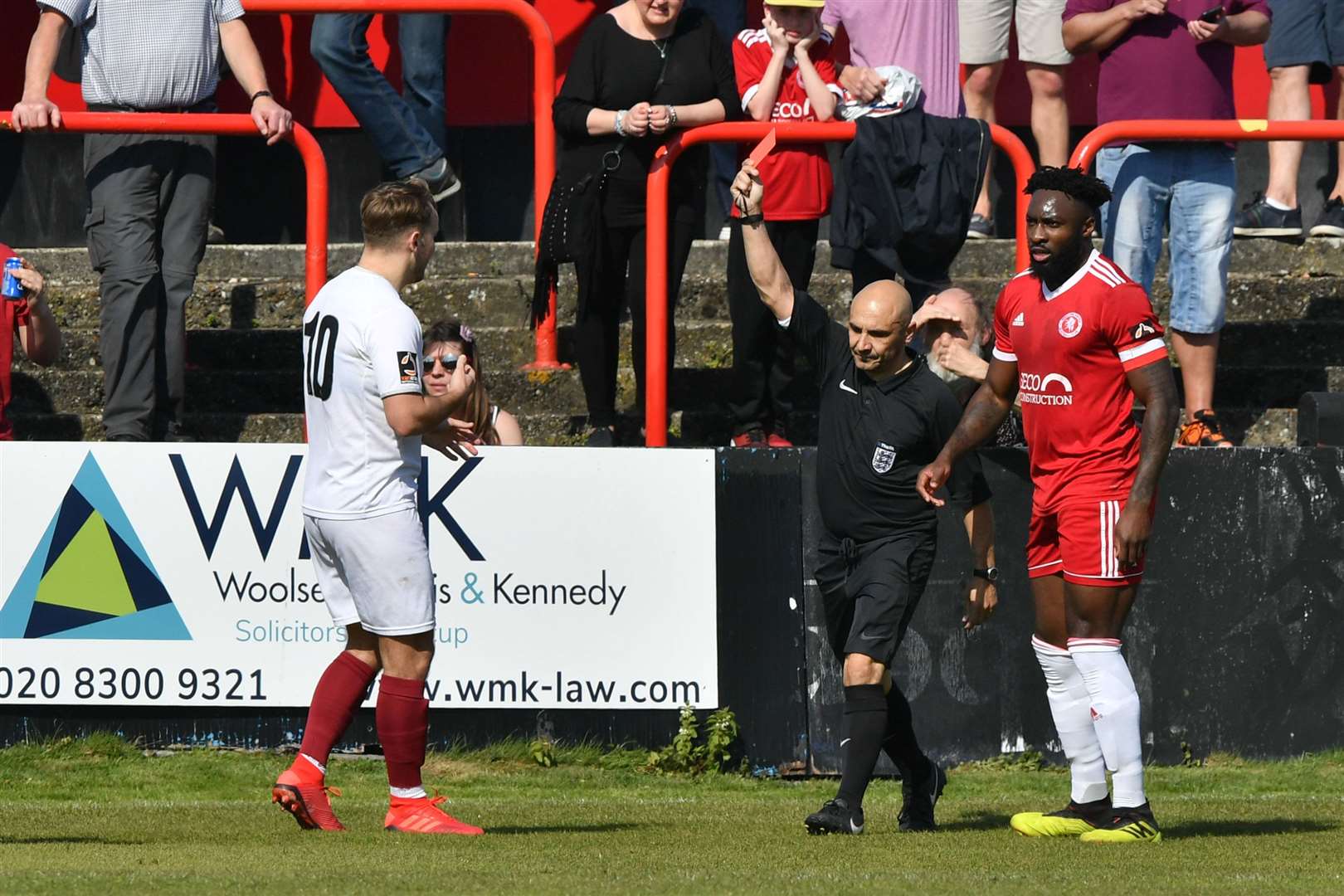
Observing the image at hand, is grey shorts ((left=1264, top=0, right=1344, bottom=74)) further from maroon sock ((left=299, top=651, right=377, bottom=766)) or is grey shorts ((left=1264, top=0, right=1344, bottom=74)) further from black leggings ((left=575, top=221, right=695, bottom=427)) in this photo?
maroon sock ((left=299, top=651, right=377, bottom=766))

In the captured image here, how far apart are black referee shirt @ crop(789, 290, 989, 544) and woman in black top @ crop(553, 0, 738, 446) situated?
2117 millimetres

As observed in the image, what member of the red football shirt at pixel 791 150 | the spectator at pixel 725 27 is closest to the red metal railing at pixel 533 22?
the red football shirt at pixel 791 150

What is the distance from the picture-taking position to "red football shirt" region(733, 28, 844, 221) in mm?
9914

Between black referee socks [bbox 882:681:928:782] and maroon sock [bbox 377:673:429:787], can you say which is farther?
black referee socks [bbox 882:681:928:782]

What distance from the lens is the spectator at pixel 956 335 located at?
8.66m

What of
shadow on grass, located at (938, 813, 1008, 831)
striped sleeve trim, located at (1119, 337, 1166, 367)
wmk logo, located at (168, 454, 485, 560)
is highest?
striped sleeve trim, located at (1119, 337, 1166, 367)

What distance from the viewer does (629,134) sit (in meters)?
9.80

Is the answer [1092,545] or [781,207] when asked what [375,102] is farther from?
[1092,545]

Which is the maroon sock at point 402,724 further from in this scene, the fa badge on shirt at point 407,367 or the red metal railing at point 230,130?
the red metal railing at point 230,130

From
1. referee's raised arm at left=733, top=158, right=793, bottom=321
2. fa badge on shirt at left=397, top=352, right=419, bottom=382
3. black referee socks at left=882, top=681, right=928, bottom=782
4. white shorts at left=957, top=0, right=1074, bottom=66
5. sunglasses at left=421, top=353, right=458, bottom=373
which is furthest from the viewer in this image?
white shorts at left=957, top=0, right=1074, bottom=66

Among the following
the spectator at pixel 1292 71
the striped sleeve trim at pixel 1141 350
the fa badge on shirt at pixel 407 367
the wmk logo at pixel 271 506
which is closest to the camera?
the fa badge on shirt at pixel 407 367

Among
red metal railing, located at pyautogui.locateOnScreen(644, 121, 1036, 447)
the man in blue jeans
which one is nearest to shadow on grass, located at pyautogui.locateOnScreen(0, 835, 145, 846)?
red metal railing, located at pyautogui.locateOnScreen(644, 121, 1036, 447)

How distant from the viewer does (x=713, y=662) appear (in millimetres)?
9320

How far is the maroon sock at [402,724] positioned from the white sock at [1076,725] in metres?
2.24
